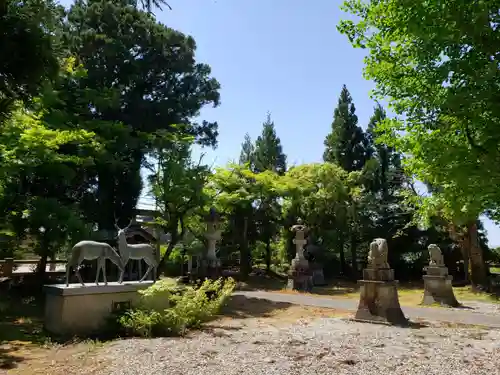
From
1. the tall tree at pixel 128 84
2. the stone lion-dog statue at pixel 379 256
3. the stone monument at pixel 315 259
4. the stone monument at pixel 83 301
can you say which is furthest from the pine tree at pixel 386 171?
the stone monument at pixel 83 301

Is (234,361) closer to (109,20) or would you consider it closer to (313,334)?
(313,334)

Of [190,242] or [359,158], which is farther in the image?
[359,158]

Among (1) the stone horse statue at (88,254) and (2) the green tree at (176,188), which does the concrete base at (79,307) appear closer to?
(1) the stone horse statue at (88,254)

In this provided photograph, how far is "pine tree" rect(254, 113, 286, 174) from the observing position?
106 ft

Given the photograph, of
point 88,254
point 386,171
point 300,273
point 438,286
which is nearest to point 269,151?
point 386,171

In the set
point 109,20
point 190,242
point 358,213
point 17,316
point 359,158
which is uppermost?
point 109,20

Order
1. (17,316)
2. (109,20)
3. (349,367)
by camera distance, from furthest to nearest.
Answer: (109,20)
(17,316)
(349,367)

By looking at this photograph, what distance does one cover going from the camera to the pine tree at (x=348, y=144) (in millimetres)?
30844

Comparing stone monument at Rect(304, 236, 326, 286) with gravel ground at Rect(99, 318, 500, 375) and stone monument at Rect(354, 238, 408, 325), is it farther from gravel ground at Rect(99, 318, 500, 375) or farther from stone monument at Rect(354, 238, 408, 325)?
gravel ground at Rect(99, 318, 500, 375)

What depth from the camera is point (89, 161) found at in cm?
1357

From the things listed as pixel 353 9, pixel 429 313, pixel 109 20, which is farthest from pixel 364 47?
pixel 109 20

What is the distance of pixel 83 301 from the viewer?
8461mm

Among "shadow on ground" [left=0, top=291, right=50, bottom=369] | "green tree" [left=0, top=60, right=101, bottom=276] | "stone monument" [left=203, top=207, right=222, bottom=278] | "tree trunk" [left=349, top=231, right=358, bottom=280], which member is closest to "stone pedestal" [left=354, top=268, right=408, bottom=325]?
"stone monument" [left=203, top=207, right=222, bottom=278]

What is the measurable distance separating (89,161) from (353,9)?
389 inches
